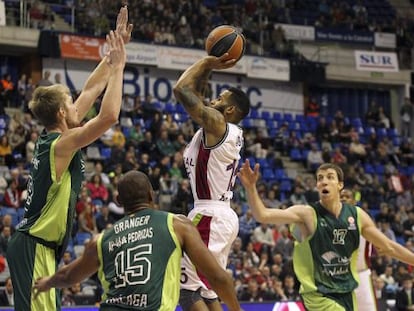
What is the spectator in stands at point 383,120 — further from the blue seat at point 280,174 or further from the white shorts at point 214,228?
the white shorts at point 214,228

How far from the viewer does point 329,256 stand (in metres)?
7.77

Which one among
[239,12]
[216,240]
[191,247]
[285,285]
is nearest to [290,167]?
[239,12]

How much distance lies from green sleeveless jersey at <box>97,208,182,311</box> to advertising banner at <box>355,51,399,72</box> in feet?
79.5

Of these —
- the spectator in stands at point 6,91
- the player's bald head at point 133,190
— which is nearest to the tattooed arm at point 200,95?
the player's bald head at point 133,190

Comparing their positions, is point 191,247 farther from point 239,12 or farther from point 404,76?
point 404,76

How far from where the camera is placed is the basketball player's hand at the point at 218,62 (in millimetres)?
7051

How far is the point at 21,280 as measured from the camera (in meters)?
6.13

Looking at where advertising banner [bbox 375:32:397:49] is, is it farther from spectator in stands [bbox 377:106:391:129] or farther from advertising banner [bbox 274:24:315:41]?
advertising banner [bbox 274:24:315:41]

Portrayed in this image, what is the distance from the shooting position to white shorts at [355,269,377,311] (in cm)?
834

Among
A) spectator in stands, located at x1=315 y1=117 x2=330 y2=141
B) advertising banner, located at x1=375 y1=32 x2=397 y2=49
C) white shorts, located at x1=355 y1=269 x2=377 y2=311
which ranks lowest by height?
white shorts, located at x1=355 y1=269 x2=377 y2=311

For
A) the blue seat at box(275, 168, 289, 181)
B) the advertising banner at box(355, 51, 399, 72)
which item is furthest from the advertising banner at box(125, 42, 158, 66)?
the advertising banner at box(355, 51, 399, 72)

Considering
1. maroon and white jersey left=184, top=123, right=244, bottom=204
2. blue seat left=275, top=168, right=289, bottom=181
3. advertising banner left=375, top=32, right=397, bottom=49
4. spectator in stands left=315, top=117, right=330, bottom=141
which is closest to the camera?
maroon and white jersey left=184, top=123, right=244, bottom=204

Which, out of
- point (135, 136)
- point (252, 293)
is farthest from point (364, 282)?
point (135, 136)

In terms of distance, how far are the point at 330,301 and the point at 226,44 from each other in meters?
2.36
